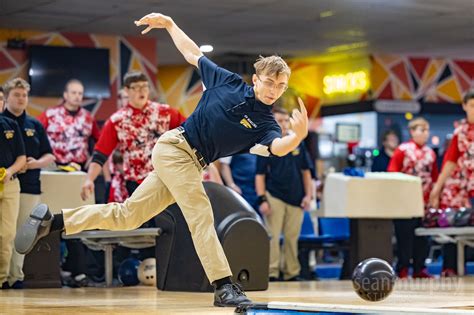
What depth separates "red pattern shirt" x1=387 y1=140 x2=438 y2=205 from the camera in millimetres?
10430

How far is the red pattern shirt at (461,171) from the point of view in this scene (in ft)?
32.3

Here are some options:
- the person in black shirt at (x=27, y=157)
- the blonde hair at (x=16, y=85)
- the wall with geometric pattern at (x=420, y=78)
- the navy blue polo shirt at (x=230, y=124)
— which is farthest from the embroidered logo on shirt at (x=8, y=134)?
the wall with geometric pattern at (x=420, y=78)

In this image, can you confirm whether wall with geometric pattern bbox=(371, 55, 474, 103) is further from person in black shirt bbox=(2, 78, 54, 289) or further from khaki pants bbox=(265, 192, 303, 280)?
person in black shirt bbox=(2, 78, 54, 289)

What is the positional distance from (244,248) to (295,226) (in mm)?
2567

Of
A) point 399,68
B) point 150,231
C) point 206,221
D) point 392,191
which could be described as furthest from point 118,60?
point 206,221

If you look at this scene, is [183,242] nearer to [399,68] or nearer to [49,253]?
[49,253]

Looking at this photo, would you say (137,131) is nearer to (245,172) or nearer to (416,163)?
(245,172)

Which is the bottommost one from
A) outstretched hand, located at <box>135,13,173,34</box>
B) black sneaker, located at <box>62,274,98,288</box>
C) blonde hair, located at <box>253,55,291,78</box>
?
black sneaker, located at <box>62,274,98,288</box>

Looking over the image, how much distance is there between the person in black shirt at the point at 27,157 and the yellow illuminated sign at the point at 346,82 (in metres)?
9.94

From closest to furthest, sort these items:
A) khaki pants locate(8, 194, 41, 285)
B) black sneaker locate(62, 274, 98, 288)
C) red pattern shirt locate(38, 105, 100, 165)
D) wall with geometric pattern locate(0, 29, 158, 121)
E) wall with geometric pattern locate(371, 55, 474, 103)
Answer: khaki pants locate(8, 194, 41, 285) → black sneaker locate(62, 274, 98, 288) → red pattern shirt locate(38, 105, 100, 165) → wall with geometric pattern locate(0, 29, 158, 121) → wall with geometric pattern locate(371, 55, 474, 103)

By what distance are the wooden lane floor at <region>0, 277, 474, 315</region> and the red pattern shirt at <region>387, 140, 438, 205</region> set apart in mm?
1739

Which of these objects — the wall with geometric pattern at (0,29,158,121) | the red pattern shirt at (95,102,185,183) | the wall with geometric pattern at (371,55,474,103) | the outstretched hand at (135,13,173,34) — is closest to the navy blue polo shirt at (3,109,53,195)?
the red pattern shirt at (95,102,185,183)

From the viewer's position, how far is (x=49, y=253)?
8.88 meters

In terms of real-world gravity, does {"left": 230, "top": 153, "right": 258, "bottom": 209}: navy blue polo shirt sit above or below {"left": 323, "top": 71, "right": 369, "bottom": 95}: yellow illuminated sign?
below
